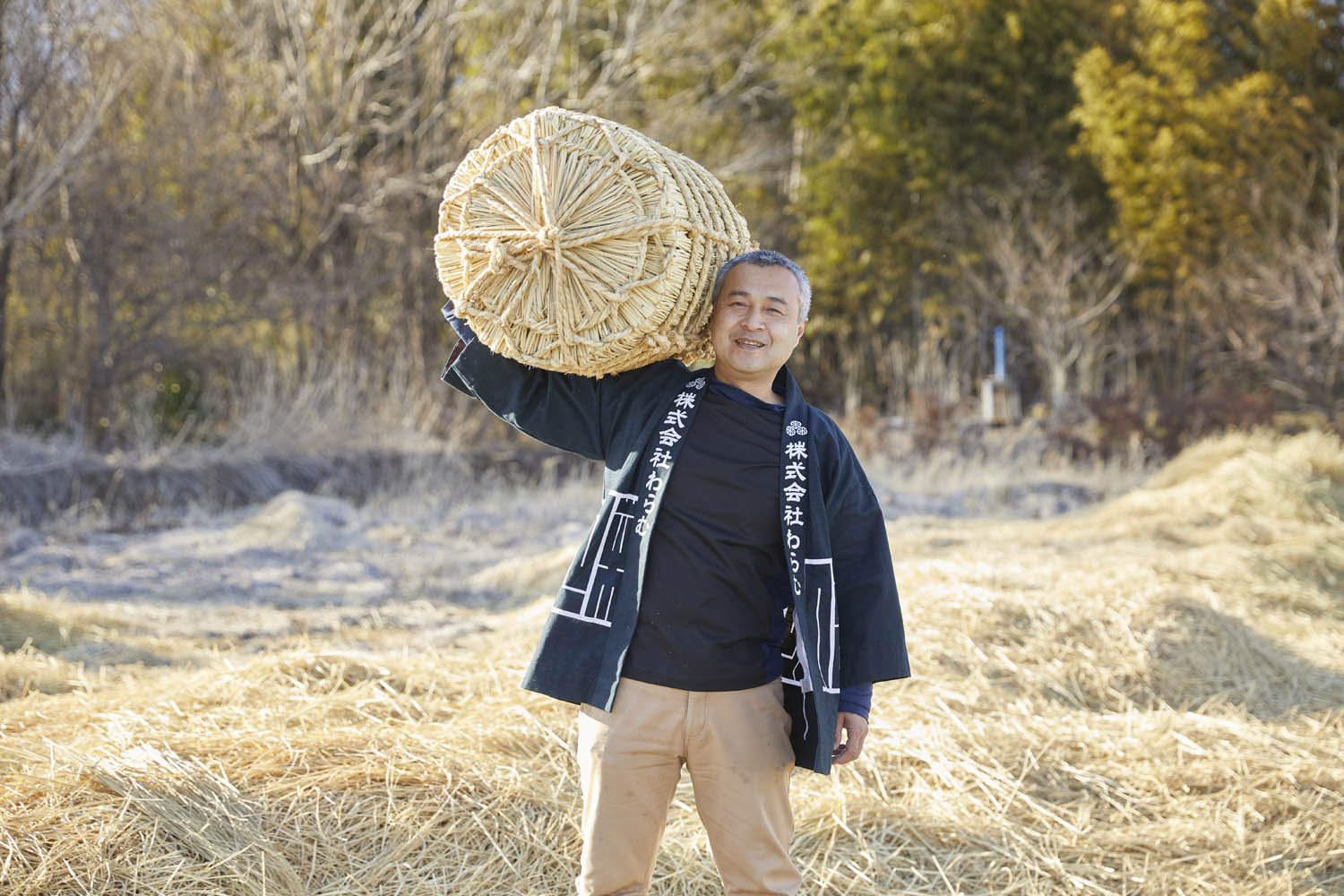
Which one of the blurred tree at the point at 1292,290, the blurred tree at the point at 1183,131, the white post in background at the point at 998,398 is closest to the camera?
the blurred tree at the point at 1292,290

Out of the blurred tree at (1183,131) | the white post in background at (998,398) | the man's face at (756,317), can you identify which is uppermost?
the blurred tree at (1183,131)

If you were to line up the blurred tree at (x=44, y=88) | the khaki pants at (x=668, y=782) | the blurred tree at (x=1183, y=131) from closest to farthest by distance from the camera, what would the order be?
1. the khaki pants at (x=668, y=782)
2. the blurred tree at (x=44, y=88)
3. the blurred tree at (x=1183, y=131)

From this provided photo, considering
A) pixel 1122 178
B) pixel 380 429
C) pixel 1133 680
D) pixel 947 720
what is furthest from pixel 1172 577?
pixel 1122 178

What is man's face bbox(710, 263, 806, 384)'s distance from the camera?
1.88 meters

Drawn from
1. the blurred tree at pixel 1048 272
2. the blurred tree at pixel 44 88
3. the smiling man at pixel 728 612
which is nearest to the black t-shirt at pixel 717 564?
the smiling man at pixel 728 612

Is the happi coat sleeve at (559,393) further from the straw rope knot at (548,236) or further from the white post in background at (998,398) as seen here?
the white post in background at (998,398)

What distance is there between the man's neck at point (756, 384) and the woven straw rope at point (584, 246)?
0.27 ft

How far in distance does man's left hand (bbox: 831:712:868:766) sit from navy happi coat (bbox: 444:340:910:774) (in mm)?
53

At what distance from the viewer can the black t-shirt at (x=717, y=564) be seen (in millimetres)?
1807

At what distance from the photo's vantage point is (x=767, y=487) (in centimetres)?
188

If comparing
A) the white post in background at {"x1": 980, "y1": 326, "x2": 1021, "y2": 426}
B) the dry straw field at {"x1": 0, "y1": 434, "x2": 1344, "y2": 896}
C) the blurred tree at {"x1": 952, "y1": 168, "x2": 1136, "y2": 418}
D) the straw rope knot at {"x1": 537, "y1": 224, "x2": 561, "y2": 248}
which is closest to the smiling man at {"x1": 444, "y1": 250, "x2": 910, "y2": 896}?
the straw rope knot at {"x1": 537, "y1": 224, "x2": 561, "y2": 248}

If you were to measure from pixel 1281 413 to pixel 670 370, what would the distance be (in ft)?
34.2

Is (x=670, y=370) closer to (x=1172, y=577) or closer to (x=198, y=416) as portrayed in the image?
(x=1172, y=577)

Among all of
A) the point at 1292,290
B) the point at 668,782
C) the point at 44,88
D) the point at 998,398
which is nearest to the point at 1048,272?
the point at 998,398
